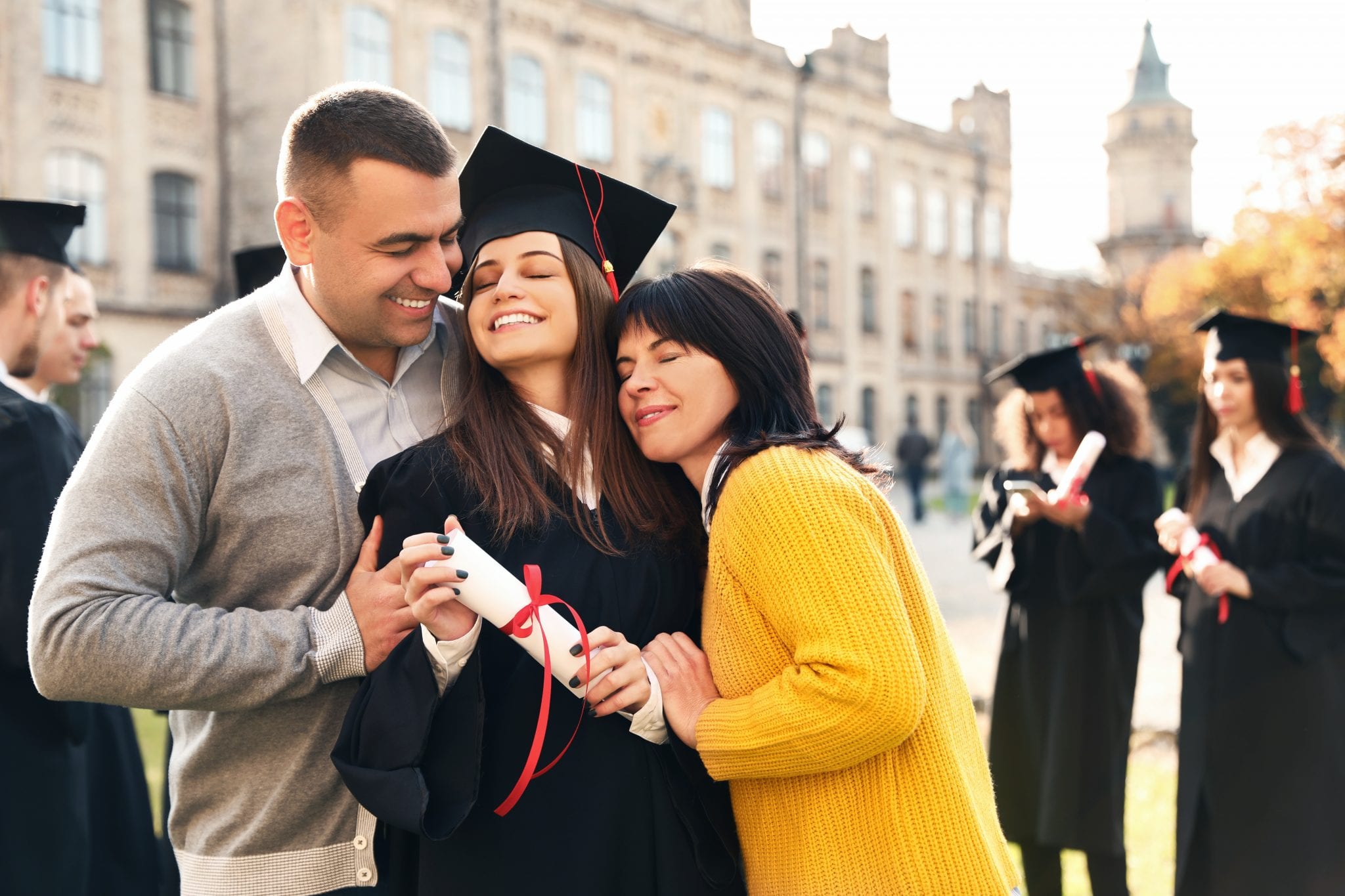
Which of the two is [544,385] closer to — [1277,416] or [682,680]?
[682,680]

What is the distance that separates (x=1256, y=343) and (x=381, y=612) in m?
4.62

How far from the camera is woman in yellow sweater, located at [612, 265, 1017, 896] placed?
226 centimetres

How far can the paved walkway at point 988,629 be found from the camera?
8992mm

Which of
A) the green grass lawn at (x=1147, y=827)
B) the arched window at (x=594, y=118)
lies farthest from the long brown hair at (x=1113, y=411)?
the arched window at (x=594, y=118)

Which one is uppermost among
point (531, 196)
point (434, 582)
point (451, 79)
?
point (451, 79)

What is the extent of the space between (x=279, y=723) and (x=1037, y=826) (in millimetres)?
3948

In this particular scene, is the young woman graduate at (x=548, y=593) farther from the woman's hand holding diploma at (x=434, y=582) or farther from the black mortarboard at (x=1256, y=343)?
the black mortarboard at (x=1256, y=343)

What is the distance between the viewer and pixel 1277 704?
495 cm

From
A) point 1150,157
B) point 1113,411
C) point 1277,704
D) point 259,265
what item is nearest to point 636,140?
point 259,265

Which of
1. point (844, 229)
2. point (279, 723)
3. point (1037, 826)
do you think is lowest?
point (1037, 826)

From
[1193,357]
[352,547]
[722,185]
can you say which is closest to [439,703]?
[352,547]

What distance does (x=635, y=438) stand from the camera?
8.78ft

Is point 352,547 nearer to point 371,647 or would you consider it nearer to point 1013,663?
point 371,647

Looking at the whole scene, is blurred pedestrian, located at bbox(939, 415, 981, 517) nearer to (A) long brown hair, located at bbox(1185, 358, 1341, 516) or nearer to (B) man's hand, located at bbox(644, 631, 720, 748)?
(A) long brown hair, located at bbox(1185, 358, 1341, 516)
